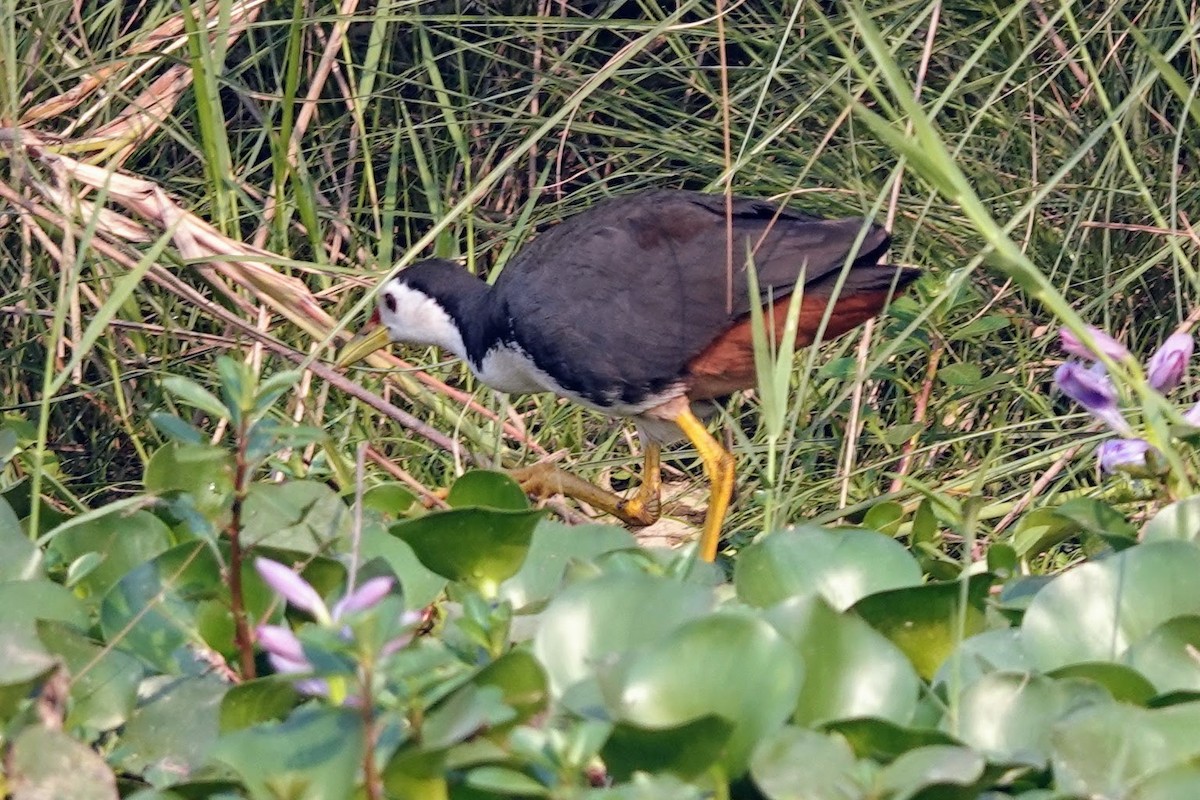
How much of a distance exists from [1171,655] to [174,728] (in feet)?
2.82

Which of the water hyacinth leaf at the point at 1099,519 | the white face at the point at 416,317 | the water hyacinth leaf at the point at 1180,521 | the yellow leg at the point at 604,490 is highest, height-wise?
the water hyacinth leaf at the point at 1180,521

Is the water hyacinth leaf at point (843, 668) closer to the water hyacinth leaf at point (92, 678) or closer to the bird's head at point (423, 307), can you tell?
the water hyacinth leaf at point (92, 678)

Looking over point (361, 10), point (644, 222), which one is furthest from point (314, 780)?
point (361, 10)

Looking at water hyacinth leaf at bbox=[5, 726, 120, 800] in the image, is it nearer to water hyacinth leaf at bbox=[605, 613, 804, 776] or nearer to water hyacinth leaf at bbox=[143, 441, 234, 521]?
water hyacinth leaf at bbox=[143, 441, 234, 521]

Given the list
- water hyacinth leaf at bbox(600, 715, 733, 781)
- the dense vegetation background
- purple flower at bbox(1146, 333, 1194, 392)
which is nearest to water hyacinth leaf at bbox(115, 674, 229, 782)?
the dense vegetation background

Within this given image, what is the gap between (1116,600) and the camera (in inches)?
62.1

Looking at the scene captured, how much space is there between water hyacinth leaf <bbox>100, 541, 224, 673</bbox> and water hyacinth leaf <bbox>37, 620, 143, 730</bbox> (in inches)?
2.3

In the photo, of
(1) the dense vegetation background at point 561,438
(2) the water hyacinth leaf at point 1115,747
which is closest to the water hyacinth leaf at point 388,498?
(1) the dense vegetation background at point 561,438

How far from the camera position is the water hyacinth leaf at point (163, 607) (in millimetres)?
1638

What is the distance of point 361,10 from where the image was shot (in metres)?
3.53

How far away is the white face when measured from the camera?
3.23 metres

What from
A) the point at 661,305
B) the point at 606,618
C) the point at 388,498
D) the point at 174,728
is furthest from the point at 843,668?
the point at 661,305

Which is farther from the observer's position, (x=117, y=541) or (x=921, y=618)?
(x=117, y=541)

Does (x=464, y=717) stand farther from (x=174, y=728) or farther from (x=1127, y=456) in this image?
(x=1127, y=456)
